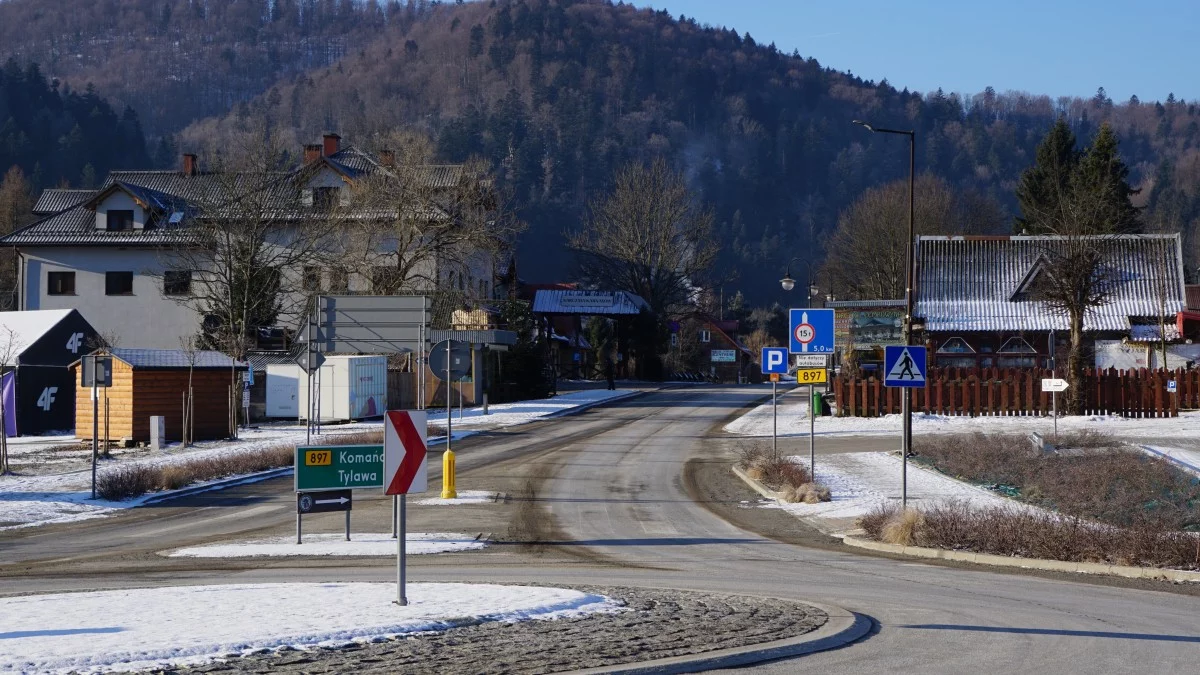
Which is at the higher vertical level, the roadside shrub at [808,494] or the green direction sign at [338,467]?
the green direction sign at [338,467]

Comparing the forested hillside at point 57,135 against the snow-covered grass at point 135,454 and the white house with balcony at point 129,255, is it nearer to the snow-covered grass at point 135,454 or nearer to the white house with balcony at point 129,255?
the white house with balcony at point 129,255

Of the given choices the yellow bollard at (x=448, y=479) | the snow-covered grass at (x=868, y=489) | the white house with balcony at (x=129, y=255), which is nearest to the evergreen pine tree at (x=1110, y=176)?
the white house with balcony at (x=129, y=255)

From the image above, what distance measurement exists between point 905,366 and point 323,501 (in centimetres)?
960

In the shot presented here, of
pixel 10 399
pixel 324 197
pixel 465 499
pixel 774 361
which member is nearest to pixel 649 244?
pixel 324 197

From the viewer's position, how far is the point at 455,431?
39906 mm

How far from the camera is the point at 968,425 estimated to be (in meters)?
39.8

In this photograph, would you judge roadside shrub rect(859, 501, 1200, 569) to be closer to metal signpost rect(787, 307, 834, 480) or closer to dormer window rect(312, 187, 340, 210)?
metal signpost rect(787, 307, 834, 480)

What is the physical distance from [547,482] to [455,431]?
1360 centimetres

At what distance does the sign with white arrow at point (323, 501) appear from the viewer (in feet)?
58.1

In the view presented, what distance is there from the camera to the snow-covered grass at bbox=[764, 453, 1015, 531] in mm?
21578

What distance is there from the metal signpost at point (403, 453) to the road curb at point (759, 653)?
121 inches

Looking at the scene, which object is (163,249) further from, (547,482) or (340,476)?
(340,476)

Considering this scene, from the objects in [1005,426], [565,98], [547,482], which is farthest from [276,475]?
[565,98]

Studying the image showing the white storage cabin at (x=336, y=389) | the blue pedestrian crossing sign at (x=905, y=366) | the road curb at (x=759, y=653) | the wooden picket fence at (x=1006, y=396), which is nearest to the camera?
the road curb at (x=759, y=653)
